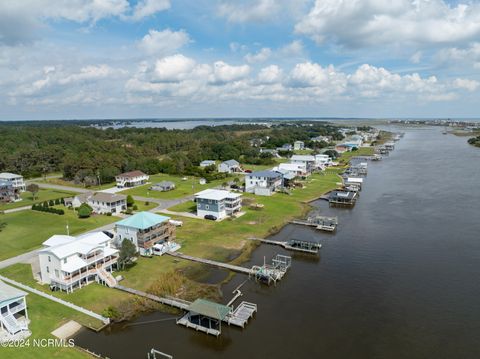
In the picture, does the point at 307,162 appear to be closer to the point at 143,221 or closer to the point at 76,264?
the point at 143,221

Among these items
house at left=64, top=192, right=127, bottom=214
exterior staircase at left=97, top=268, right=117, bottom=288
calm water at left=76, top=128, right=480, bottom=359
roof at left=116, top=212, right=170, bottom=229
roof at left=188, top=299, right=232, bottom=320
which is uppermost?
roof at left=116, top=212, right=170, bottom=229

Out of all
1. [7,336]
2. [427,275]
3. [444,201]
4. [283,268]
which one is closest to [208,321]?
[283,268]

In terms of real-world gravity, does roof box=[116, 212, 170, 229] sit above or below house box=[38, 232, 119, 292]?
above

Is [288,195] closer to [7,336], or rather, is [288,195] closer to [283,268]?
[283,268]

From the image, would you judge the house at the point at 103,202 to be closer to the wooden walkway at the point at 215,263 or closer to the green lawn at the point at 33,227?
the green lawn at the point at 33,227

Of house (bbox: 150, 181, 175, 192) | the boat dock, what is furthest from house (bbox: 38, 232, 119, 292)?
house (bbox: 150, 181, 175, 192)

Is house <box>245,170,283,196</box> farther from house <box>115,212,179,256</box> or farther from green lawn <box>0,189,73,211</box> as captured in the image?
green lawn <box>0,189,73,211</box>

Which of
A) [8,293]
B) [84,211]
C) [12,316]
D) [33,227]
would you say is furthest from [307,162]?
[12,316]
